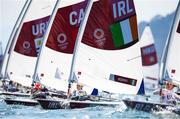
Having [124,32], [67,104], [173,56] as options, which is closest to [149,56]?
[124,32]

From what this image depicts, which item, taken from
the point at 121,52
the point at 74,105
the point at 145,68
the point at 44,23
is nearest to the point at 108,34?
the point at 121,52

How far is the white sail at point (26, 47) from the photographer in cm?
5925

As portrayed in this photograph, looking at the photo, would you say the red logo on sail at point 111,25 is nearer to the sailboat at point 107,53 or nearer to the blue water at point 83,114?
the sailboat at point 107,53

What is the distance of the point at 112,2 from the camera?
45500 mm

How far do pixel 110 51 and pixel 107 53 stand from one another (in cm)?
27

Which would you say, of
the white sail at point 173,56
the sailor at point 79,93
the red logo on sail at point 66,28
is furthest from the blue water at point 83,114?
the red logo on sail at point 66,28

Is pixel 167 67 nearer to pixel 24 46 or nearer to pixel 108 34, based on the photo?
pixel 108 34

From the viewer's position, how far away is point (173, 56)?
42.0m

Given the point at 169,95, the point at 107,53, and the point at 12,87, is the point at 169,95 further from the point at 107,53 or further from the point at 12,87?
the point at 12,87

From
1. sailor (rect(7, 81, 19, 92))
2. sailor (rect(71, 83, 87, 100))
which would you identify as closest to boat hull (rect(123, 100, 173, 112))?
sailor (rect(71, 83, 87, 100))

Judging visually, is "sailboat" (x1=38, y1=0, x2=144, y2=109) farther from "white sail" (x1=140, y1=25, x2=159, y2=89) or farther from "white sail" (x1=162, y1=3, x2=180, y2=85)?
"white sail" (x1=140, y1=25, x2=159, y2=89)

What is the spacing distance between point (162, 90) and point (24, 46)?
22.2 metres

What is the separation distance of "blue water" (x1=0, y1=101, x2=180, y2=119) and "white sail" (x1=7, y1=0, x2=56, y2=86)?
14.2m

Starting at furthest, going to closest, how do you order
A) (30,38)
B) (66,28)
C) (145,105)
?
1. (30,38)
2. (66,28)
3. (145,105)
